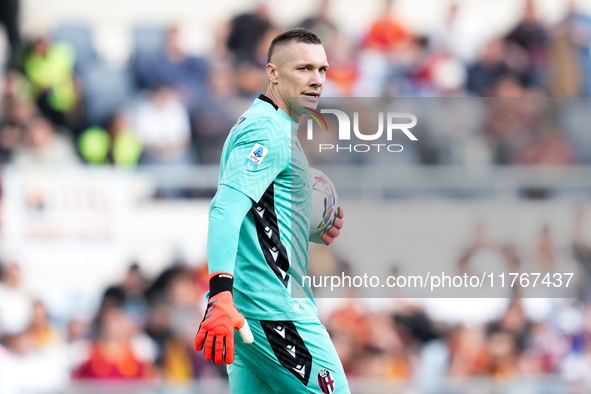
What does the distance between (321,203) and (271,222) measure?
1.35 feet

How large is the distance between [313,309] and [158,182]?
19.7ft

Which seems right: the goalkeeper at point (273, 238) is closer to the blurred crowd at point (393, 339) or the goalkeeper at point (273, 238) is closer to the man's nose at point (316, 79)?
the man's nose at point (316, 79)

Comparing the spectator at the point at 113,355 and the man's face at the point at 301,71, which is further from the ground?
the man's face at the point at 301,71

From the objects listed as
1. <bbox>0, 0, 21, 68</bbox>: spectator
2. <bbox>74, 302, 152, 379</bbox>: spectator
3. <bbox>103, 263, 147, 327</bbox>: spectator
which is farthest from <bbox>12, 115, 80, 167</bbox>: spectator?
<bbox>74, 302, 152, 379</bbox>: spectator

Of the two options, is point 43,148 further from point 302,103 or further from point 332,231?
point 302,103

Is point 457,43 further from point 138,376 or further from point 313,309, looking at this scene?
point 313,309

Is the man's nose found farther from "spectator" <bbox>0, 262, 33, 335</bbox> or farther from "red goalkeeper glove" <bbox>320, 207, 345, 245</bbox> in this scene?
"spectator" <bbox>0, 262, 33, 335</bbox>

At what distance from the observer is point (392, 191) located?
7543 millimetres

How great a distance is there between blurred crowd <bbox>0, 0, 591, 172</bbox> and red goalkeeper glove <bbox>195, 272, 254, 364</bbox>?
6260mm

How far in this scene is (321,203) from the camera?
3797 mm

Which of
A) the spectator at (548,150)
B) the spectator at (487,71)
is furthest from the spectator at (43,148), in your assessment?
the spectator at (548,150)

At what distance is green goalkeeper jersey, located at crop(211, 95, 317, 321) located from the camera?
131 inches

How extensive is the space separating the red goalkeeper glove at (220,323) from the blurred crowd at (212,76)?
626cm

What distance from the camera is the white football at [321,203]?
12.3 ft
